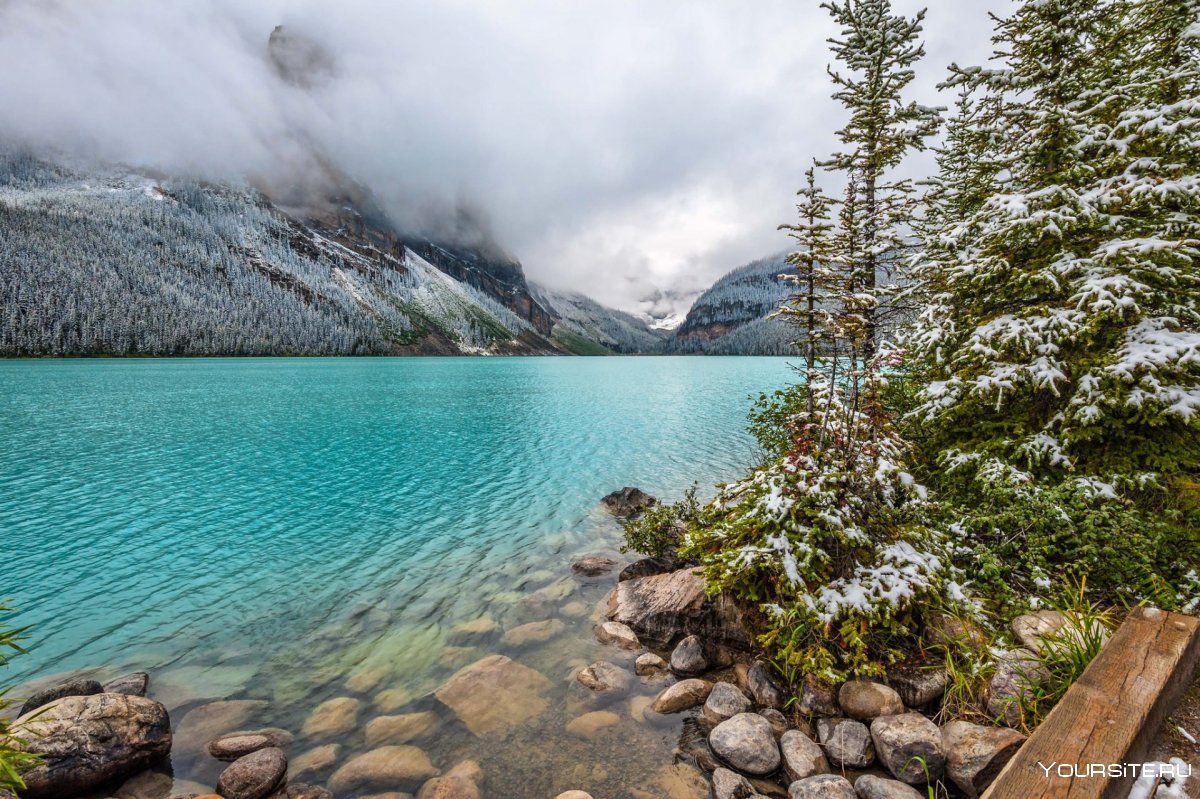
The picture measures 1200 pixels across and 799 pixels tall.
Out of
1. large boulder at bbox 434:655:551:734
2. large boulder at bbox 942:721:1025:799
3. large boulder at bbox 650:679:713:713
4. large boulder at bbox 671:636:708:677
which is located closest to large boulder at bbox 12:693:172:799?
large boulder at bbox 434:655:551:734

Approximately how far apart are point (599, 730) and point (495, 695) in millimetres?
2355

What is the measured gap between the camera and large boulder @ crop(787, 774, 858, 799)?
6.29 metres

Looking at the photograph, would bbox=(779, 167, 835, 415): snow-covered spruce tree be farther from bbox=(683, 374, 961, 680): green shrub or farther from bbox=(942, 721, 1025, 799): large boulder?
bbox=(942, 721, 1025, 799): large boulder

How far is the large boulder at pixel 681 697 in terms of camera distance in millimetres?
8852

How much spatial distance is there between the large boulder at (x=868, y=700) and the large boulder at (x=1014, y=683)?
3.94 feet

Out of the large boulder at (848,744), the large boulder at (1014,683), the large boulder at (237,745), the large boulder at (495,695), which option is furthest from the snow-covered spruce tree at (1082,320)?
the large boulder at (237,745)

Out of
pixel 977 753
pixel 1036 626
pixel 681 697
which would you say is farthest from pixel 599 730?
pixel 1036 626

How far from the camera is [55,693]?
28.6 ft

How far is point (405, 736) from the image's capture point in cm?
873

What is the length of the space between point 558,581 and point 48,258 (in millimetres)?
276282

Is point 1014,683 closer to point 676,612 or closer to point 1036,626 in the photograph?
point 1036,626

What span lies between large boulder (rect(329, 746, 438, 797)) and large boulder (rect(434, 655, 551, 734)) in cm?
104

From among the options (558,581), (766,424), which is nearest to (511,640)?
(558,581)

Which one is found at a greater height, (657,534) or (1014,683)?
(1014,683)
